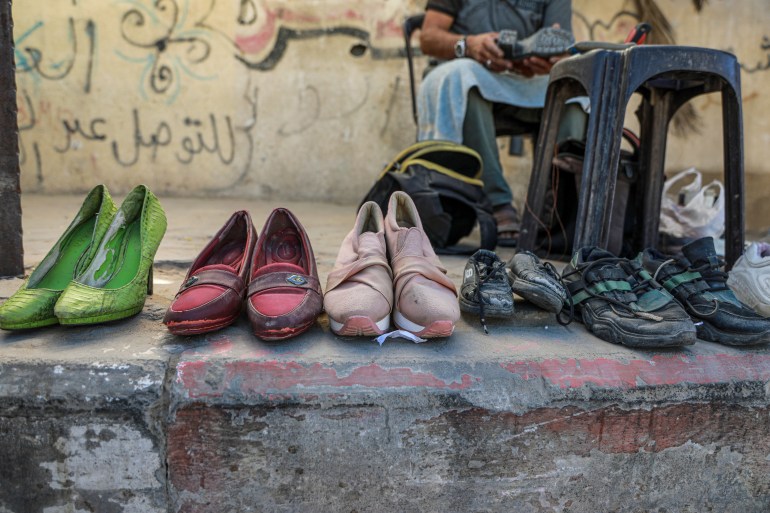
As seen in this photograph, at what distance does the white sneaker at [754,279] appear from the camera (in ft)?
4.81

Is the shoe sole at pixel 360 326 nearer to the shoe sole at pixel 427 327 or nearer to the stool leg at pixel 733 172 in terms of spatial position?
the shoe sole at pixel 427 327

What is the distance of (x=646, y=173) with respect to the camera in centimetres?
220

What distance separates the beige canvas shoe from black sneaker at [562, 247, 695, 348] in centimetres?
36

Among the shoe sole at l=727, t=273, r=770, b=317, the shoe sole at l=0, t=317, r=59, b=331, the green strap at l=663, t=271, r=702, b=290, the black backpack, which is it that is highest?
the black backpack

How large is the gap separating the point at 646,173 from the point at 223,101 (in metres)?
3.41

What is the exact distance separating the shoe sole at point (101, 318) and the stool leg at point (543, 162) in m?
1.42

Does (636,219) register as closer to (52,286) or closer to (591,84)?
(591,84)

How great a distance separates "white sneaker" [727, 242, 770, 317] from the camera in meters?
1.47

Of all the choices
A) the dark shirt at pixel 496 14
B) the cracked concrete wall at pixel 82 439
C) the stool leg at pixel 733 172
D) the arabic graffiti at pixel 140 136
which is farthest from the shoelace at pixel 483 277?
the arabic graffiti at pixel 140 136

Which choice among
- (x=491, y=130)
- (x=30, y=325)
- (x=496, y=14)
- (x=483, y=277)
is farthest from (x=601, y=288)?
(x=496, y=14)

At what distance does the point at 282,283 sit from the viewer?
1.29m

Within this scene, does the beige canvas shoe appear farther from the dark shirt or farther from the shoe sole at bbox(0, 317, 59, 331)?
the dark shirt

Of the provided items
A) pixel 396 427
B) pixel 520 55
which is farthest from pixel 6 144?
pixel 520 55

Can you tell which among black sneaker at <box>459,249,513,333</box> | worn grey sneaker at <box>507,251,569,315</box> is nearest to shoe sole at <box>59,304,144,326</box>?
black sneaker at <box>459,249,513,333</box>
